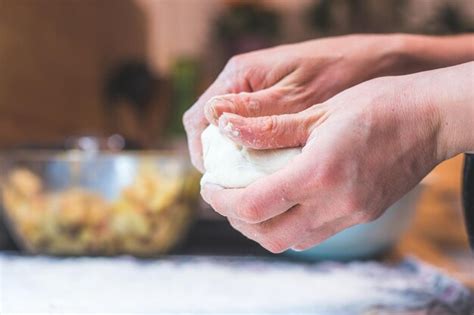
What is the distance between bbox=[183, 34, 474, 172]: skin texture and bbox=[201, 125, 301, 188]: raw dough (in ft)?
0.18

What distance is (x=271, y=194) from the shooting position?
43 cm

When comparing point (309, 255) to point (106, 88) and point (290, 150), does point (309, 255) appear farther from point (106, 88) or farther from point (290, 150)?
point (106, 88)

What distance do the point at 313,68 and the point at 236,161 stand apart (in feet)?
0.57

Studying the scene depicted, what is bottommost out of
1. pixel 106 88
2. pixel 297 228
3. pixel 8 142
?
pixel 106 88

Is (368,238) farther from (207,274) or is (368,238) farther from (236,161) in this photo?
(236,161)

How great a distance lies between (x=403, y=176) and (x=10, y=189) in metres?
0.69

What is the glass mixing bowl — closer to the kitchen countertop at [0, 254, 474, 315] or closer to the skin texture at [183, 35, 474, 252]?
the kitchen countertop at [0, 254, 474, 315]

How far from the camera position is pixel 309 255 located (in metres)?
0.91

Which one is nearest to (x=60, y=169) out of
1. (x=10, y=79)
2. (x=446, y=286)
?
(x=446, y=286)

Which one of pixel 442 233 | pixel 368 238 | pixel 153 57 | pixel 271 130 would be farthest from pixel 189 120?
pixel 153 57

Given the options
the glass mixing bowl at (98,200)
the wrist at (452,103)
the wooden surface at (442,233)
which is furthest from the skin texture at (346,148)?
the glass mixing bowl at (98,200)

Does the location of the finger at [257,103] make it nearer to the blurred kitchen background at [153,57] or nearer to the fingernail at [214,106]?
the fingernail at [214,106]

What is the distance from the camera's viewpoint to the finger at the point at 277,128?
448 mm

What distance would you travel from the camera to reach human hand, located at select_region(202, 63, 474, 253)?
417 millimetres
